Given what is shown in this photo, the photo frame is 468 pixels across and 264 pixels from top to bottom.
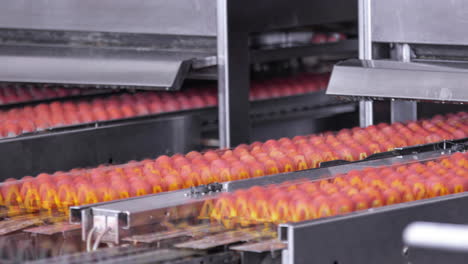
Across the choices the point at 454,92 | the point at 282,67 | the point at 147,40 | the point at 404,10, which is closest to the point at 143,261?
the point at 454,92

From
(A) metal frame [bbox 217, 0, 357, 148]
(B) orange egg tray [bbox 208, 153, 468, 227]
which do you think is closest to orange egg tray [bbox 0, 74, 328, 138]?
(A) metal frame [bbox 217, 0, 357, 148]

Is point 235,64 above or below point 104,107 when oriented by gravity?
above

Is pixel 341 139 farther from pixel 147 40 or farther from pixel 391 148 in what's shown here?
pixel 147 40

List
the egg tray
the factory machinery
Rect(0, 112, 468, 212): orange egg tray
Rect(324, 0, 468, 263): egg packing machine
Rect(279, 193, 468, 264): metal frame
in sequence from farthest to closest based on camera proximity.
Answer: the egg tray → Rect(324, 0, 468, 263): egg packing machine → Rect(0, 112, 468, 212): orange egg tray → the factory machinery → Rect(279, 193, 468, 264): metal frame

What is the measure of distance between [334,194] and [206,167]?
765 mm

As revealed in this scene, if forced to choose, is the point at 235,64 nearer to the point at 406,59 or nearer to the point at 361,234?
the point at 406,59

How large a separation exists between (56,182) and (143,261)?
914 mm

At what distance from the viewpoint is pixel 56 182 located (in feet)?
11.1

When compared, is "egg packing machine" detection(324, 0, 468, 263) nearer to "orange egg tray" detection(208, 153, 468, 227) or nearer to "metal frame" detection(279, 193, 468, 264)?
"orange egg tray" detection(208, 153, 468, 227)

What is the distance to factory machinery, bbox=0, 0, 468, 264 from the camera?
2.75m

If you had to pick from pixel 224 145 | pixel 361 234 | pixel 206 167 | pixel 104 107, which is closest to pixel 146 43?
pixel 104 107

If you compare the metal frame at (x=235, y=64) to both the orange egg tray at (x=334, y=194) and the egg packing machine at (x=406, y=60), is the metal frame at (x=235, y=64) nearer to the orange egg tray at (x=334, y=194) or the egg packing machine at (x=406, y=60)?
the egg packing machine at (x=406, y=60)

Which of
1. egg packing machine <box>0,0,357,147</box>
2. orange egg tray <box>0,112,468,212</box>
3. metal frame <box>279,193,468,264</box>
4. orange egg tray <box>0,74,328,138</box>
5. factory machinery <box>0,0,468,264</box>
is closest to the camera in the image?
metal frame <box>279,193,468,264</box>

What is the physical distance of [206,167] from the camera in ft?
11.7
